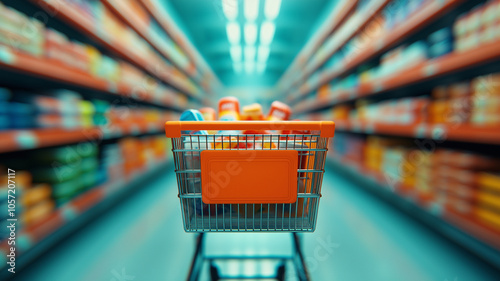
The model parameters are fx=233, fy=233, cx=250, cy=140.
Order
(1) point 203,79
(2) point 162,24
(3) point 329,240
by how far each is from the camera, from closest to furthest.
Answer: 1. (3) point 329,240
2. (2) point 162,24
3. (1) point 203,79

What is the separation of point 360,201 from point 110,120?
94.1 inches

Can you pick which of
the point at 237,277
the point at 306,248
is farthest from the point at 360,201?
the point at 237,277

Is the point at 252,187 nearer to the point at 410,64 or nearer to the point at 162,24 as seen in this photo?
the point at 410,64

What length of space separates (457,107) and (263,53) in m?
6.39

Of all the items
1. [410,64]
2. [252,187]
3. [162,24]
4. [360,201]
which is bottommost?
[360,201]

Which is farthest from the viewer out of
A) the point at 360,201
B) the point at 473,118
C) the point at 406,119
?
the point at 360,201

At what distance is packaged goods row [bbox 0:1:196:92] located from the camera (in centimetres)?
114

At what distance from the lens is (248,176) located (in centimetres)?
70

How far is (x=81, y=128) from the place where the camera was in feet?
5.42

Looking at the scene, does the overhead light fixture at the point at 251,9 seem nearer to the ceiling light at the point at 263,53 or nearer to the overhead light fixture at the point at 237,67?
→ the ceiling light at the point at 263,53

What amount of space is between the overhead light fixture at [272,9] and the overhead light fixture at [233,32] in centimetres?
72

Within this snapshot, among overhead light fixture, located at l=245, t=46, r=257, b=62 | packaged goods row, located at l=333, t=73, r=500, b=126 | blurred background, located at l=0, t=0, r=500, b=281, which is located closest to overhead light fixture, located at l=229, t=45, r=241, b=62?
overhead light fixture, located at l=245, t=46, r=257, b=62

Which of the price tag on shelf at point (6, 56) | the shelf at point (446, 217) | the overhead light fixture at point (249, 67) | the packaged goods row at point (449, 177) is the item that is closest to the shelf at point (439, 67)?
the packaged goods row at point (449, 177)

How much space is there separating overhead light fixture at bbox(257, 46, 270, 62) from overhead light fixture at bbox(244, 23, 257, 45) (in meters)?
0.58
